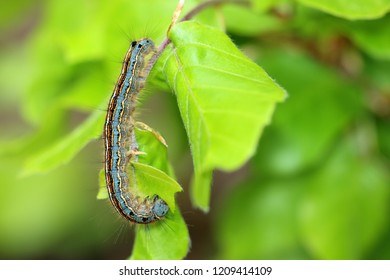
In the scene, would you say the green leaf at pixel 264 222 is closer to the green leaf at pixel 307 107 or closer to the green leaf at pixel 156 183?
the green leaf at pixel 307 107

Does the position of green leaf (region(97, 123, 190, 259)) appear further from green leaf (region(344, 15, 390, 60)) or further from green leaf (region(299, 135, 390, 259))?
green leaf (region(299, 135, 390, 259))

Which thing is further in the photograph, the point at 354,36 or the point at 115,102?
the point at 354,36

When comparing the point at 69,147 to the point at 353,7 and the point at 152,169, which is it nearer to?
the point at 152,169

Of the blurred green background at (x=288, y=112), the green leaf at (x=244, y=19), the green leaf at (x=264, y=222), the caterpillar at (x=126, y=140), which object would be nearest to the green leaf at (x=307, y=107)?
the blurred green background at (x=288, y=112)

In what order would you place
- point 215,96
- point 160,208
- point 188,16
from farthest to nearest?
point 160,208 < point 188,16 < point 215,96

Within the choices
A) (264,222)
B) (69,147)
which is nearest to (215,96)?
(69,147)

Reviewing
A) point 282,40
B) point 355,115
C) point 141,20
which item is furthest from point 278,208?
point 141,20
